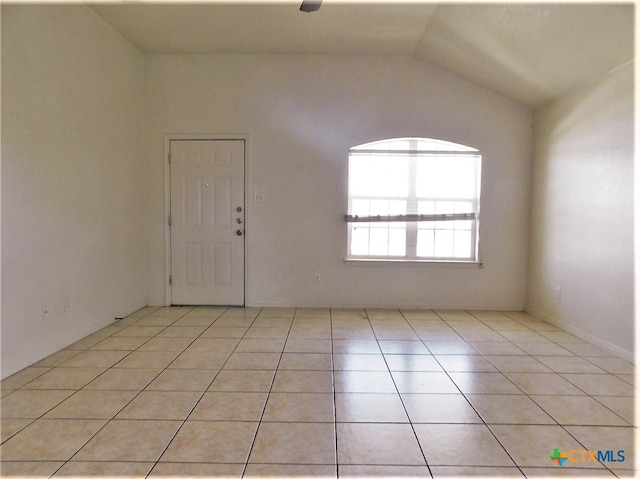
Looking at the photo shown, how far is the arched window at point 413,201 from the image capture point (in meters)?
4.25

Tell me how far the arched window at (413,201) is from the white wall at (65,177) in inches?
100

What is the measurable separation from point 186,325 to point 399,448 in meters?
2.58

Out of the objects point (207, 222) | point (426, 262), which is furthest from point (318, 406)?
point (207, 222)

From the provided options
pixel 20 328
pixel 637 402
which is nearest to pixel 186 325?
pixel 20 328

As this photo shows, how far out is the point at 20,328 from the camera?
8.30 feet

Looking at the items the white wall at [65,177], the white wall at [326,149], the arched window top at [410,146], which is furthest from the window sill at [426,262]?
the white wall at [65,177]

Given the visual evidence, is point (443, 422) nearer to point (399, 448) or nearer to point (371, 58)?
point (399, 448)

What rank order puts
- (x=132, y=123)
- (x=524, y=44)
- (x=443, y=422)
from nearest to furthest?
(x=443, y=422), (x=524, y=44), (x=132, y=123)

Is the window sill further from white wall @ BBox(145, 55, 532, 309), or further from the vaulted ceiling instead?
the vaulted ceiling

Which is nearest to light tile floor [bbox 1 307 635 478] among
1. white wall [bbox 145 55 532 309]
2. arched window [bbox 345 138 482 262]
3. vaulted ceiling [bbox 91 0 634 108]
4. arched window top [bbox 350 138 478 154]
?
white wall [bbox 145 55 532 309]

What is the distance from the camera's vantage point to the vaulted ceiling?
2.70m

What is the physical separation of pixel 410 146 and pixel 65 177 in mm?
3528

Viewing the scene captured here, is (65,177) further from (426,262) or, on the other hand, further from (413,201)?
(426,262)

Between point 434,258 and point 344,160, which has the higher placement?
point 344,160
